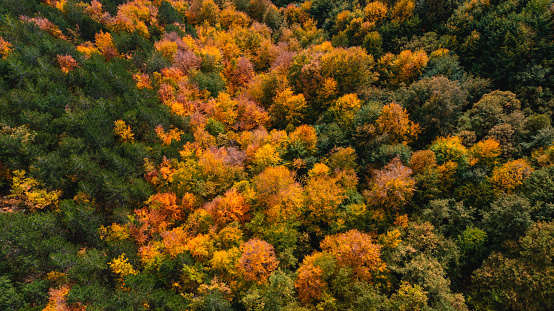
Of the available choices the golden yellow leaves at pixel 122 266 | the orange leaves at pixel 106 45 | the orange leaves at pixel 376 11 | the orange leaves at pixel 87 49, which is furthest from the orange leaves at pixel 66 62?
the orange leaves at pixel 376 11

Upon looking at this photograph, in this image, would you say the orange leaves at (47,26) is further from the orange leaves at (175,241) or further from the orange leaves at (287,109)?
the orange leaves at (175,241)

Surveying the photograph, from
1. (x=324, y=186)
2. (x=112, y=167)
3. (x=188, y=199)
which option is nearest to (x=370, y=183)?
(x=324, y=186)

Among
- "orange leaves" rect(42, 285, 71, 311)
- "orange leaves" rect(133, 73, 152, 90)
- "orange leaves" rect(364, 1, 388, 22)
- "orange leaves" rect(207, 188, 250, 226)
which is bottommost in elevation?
"orange leaves" rect(42, 285, 71, 311)

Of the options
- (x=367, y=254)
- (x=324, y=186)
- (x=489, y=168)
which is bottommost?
(x=367, y=254)

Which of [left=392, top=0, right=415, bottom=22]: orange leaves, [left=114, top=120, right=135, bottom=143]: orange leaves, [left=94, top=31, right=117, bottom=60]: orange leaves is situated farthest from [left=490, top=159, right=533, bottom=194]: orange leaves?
[left=94, top=31, right=117, bottom=60]: orange leaves

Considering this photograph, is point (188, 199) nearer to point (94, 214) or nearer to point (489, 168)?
point (94, 214)

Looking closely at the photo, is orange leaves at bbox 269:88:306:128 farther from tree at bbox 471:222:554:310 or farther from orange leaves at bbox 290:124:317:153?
tree at bbox 471:222:554:310
